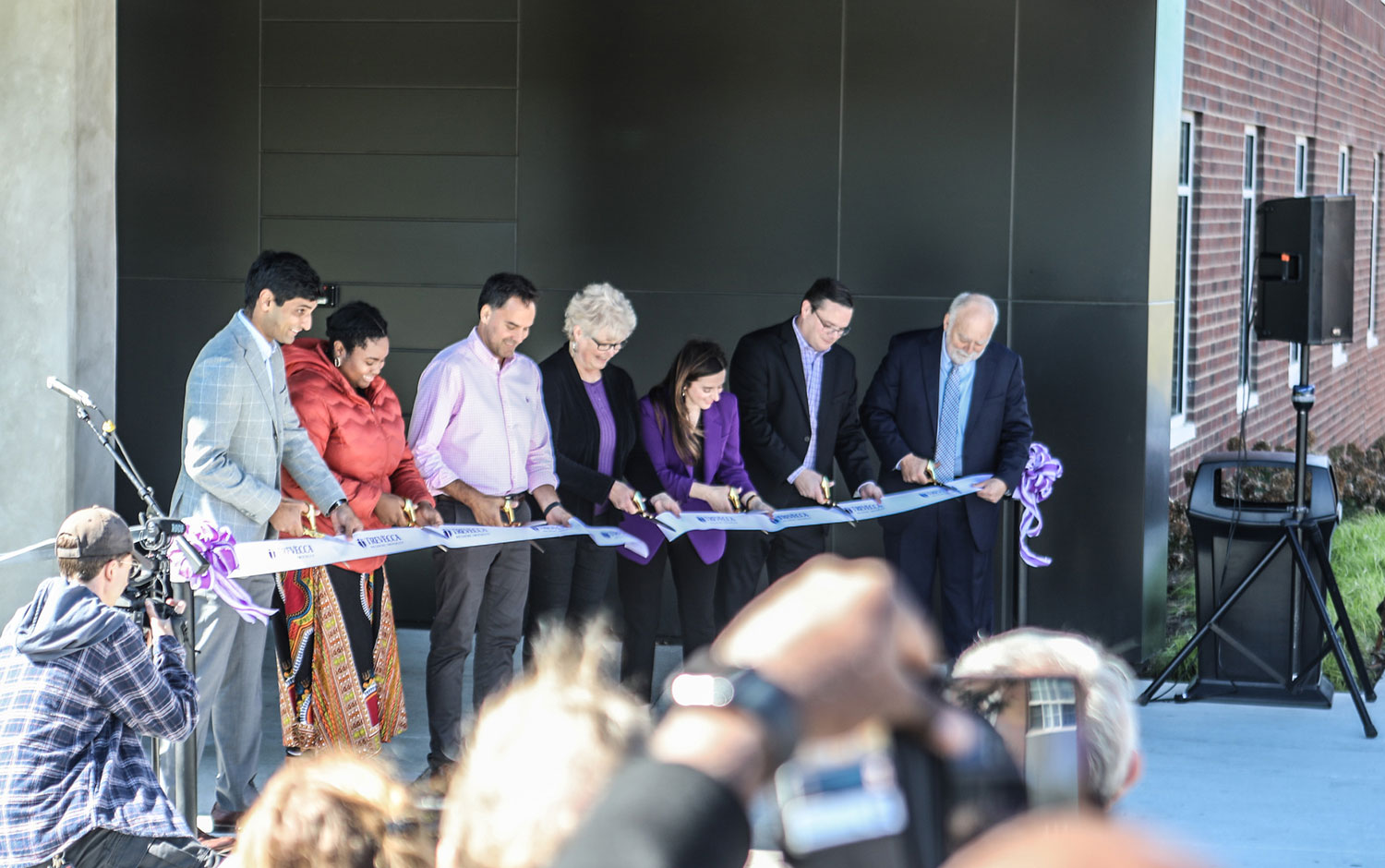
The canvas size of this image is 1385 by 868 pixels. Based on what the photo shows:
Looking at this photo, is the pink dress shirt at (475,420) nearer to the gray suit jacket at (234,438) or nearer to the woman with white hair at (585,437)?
the woman with white hair at (585,437)

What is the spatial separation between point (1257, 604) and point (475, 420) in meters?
3.70

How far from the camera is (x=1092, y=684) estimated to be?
1340mm

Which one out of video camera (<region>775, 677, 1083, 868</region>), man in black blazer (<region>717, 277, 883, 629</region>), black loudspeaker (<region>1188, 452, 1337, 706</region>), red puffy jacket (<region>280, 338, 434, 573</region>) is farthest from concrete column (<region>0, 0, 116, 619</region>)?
video camera (<region>775, 677, 1083, 868</region>)

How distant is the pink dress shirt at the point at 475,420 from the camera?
218 inches

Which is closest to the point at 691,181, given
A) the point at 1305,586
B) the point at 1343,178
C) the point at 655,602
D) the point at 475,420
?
the point at 655,602

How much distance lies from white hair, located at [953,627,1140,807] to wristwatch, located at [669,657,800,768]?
38 centimetres

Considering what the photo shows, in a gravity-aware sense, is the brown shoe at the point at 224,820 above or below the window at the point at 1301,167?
below

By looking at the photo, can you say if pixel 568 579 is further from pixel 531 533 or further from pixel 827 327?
pixel 827 327

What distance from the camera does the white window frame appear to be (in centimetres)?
1527

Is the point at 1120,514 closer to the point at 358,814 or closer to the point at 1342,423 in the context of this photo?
the point at 358,814

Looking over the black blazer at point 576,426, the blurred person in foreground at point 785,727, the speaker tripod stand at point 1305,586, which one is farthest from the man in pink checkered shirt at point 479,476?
the blurred person in foreground at point 785,727

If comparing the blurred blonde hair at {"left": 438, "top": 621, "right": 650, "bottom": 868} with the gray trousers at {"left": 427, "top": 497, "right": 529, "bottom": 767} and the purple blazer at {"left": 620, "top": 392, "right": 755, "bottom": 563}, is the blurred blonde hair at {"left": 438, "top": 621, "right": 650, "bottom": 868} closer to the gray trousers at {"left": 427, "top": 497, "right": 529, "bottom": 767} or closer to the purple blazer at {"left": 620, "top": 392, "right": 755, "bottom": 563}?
the gray trousers at {"left": 427, "top": 497, "right": 529, "bottom": 767}

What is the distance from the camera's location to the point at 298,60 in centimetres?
810

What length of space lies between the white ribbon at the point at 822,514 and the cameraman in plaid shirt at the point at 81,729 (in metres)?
2.63
